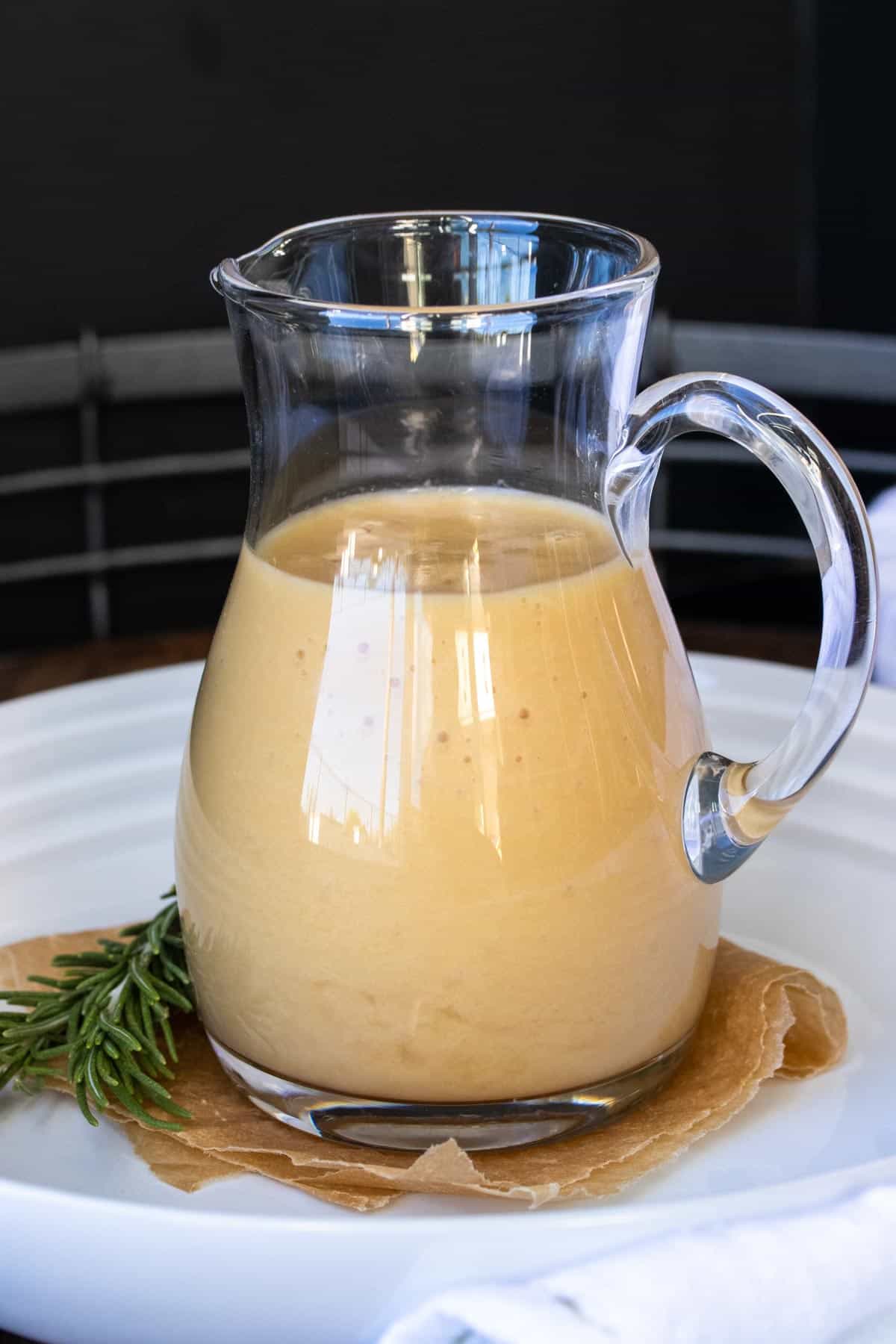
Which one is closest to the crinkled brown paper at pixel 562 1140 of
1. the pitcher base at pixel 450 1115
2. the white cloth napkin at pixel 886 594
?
the pitcher base at pixel 450 1115

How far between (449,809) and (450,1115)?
98 millimetres

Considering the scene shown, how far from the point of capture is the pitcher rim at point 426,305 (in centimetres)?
43

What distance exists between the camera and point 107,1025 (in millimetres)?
506

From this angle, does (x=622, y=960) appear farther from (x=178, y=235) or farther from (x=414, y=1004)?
(x=178, y=235)

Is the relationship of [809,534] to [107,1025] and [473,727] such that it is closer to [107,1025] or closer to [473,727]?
[473,727]

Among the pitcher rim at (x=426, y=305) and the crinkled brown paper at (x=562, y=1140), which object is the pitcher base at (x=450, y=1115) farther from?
the pitcher rim at (x=426, y=305)

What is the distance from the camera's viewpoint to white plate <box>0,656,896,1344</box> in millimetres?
403

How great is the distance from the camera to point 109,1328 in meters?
0.42

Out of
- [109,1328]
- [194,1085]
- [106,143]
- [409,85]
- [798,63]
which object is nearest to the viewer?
[109,1328]

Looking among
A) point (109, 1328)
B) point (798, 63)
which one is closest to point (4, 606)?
point (798, 63)

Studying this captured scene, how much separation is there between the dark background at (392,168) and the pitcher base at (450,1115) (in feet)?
5.67

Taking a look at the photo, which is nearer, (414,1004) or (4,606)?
(414,1004)

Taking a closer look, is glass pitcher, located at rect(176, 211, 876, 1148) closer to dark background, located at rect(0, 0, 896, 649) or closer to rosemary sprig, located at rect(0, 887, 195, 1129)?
rosemary sprig, located at rect(0, 887, 195, 1129)

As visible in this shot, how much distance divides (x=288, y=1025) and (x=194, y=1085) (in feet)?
0.20
